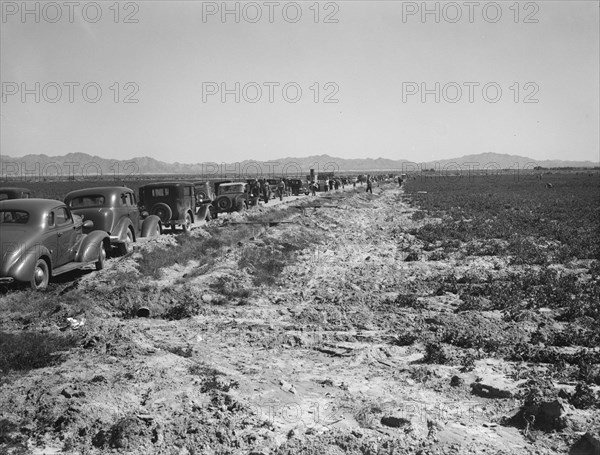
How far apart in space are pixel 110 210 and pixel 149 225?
333 centimetres

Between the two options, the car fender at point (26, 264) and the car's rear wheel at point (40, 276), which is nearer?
the car fender at point (26, 264)

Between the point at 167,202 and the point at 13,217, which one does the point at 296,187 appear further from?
the point at 13,217

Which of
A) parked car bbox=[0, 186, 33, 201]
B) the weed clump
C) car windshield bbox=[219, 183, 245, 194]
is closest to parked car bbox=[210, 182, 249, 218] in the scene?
car windshield bbox=[219, 183, 245, 194]

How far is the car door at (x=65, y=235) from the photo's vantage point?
9.94 metres

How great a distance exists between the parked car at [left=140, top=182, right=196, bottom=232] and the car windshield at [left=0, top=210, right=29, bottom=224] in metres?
8.54

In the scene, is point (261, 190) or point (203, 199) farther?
point (261, 190)

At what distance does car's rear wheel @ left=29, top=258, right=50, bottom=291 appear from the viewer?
28.9 ft

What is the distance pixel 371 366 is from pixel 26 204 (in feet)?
23.2

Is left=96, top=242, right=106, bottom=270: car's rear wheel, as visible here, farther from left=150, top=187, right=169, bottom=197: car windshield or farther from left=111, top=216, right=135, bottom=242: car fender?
left=150, top=187, right=169, bottom=197: car windshield

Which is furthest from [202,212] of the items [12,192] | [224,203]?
[12,192]

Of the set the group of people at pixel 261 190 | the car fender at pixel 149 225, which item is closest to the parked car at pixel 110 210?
the car fender at pixel 149 225

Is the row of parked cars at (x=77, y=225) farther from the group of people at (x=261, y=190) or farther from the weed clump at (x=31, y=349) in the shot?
the group of people at (x=261, y=190)

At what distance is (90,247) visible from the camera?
1081 cm

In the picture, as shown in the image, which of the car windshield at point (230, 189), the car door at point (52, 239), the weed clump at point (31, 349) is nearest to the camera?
the weed clump at point (31, 349)
